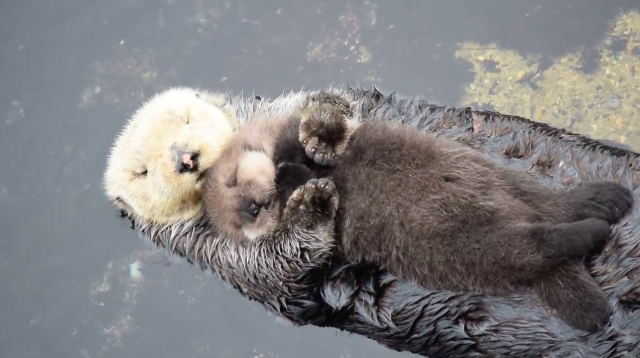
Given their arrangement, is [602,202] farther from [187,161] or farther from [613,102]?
[613,102]

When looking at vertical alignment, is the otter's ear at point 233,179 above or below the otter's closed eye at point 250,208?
above

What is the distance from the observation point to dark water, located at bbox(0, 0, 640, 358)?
408 cm

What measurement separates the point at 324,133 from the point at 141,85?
6.98ft

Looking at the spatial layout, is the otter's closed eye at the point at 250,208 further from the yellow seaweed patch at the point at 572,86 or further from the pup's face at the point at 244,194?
the yellow seaweed patch at the point at 572,86

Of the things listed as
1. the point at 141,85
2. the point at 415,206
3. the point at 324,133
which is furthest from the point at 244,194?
the point at 141,85

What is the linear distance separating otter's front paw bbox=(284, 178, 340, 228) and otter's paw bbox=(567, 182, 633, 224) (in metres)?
0.98

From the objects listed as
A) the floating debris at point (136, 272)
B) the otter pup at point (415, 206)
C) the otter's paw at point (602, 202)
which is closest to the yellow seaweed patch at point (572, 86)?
the otter pup at point (415, 206)

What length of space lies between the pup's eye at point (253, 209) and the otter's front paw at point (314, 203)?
0.17 metres

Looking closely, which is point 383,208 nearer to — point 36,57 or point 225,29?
point 225,29

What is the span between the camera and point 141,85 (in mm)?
4684

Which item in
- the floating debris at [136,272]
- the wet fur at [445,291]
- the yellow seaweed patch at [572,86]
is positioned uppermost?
the yellow seaweed patch at [572,86]

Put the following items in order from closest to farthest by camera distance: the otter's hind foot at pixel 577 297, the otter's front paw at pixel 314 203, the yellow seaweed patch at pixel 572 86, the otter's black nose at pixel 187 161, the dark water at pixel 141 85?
the otter's hind foot at pixel 577 297
the otter's front paw at pixel 314 203
the otter's black nose at pixel 187 161
the dark water at pixel 141 85
the yellow seaweed patch at pixel 572 86

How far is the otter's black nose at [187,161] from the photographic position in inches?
122

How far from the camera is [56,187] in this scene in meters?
4.38
